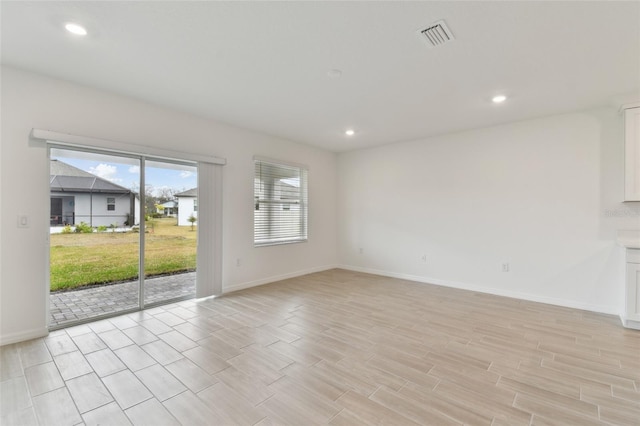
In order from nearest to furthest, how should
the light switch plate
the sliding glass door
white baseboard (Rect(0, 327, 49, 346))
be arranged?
white baseboard (Rect(0, 327, 49, 346))
the light switch plate
the sliding glass door

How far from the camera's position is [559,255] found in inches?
151

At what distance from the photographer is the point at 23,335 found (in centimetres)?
270

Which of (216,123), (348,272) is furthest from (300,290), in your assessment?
(216,123)

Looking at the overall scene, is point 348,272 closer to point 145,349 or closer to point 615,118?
point 145,349

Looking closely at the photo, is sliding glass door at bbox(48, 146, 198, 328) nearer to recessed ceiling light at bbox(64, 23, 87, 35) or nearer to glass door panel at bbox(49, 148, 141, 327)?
glass door panel at bbox(49, 148, 141, 327)

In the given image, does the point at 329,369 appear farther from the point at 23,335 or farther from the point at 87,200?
the point at 87,200

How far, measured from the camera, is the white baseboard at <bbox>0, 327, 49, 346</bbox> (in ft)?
8.56

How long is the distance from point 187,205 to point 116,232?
0.90 metres

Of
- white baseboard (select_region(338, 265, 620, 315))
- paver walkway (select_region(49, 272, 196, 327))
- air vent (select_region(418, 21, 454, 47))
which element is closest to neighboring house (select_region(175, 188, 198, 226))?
paver walkway (select_region(49, 272, 196, 327))

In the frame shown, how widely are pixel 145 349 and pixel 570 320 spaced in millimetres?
4591

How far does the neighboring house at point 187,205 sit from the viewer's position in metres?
3.98

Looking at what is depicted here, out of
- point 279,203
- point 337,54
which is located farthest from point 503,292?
point 337,54

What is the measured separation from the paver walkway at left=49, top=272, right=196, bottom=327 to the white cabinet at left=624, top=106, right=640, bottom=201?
573 centimetres

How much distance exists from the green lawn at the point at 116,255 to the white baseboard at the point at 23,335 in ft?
1.80
